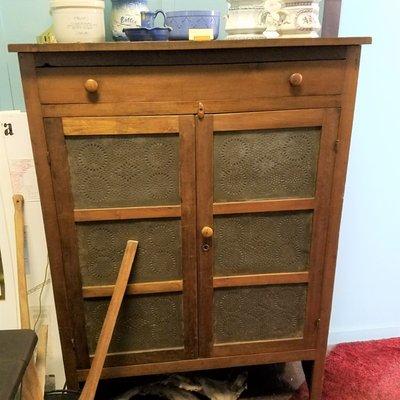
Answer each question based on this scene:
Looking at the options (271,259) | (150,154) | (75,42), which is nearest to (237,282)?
(271,259)

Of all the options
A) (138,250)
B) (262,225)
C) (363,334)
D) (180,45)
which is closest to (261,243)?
(262,225)

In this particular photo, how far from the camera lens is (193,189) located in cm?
114

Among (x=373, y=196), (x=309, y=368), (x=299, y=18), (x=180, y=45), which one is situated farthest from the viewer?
(x=373, y=196)

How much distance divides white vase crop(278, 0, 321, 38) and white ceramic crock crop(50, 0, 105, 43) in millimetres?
502

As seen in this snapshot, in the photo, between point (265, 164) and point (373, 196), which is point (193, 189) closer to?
point (265, 164)

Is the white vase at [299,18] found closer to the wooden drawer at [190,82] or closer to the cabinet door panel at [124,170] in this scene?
the wooden drawer at [190,82]

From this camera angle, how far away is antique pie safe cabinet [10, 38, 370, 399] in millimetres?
1039

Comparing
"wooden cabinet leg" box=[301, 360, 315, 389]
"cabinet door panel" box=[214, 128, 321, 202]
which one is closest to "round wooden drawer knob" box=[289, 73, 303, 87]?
"cabinet door panel" box=[214, 128, 321, 202]

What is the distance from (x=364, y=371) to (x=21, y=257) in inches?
54.9

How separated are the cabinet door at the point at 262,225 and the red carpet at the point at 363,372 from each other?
1.22 feet

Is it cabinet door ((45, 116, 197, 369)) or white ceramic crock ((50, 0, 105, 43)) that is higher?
white ceramic crock ((50, 0, 105, 43))

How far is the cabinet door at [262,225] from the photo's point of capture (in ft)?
3.69

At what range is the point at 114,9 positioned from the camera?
1195 millimetres

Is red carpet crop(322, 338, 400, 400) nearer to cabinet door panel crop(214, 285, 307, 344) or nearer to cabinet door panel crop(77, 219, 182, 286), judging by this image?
cabinet door panel crop(214, 285, 307, 344)
